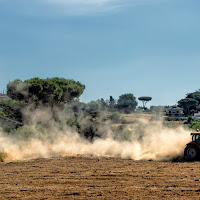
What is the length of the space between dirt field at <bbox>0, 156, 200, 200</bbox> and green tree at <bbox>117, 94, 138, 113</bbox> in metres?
73.3

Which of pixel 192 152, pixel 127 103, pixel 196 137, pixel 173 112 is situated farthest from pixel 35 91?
pixel 173 112

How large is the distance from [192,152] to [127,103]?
262 ft

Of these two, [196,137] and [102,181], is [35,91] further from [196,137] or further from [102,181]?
[102,181]

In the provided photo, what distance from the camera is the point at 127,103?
96.4m

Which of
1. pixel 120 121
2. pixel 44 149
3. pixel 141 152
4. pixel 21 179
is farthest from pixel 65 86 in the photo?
pixel 21 179

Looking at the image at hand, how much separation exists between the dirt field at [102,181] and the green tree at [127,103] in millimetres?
73341

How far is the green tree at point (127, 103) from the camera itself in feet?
300

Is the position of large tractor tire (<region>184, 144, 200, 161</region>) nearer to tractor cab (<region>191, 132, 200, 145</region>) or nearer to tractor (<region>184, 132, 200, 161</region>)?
tractor (<region>184, 132, 200, 161</region>)

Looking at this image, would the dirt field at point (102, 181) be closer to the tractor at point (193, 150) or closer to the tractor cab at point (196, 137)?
the tractor at point (193, 150)

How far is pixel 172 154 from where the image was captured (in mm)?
17891

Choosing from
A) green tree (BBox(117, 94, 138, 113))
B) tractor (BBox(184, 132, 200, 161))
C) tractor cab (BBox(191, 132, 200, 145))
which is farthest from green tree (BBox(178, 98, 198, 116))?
tractor (BBox(184, 132, 200, 161))

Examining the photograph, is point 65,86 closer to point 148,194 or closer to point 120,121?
point 120,121

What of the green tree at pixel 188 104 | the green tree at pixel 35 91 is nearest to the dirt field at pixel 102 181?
the green tree at pixel 35 91

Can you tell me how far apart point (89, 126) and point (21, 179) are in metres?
18.9
